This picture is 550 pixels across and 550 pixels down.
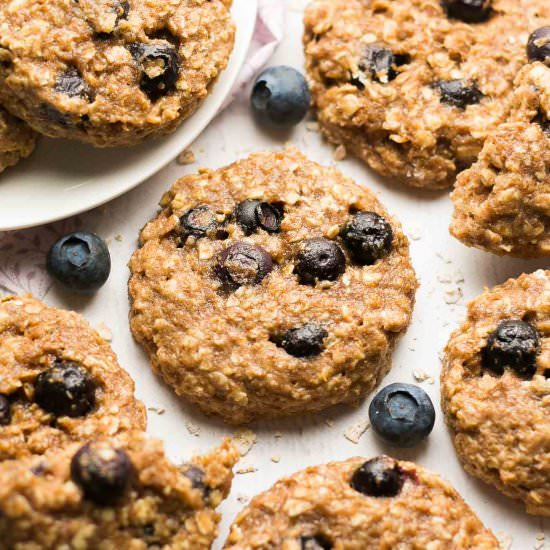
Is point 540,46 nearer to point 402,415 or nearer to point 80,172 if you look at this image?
point 402,415

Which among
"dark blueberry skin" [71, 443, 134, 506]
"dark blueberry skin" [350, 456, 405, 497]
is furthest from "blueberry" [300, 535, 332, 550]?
"dark blueberry skin" [71, 443, 134, 506]

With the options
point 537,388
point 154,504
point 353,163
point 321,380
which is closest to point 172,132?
point 353,163

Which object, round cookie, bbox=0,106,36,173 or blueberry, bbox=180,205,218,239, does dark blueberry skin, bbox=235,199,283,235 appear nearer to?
blueberry, bbox=180,205,218,239

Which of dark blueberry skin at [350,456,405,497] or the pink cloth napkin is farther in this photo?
the pink cloth napkin

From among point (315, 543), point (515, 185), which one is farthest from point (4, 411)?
point (515, 185)

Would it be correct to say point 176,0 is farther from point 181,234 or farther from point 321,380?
point 321,380

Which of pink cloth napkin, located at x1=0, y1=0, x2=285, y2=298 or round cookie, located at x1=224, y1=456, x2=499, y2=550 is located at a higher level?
pink cloth napkin, located at x1=0, y1=0, x2=285, y2=298
